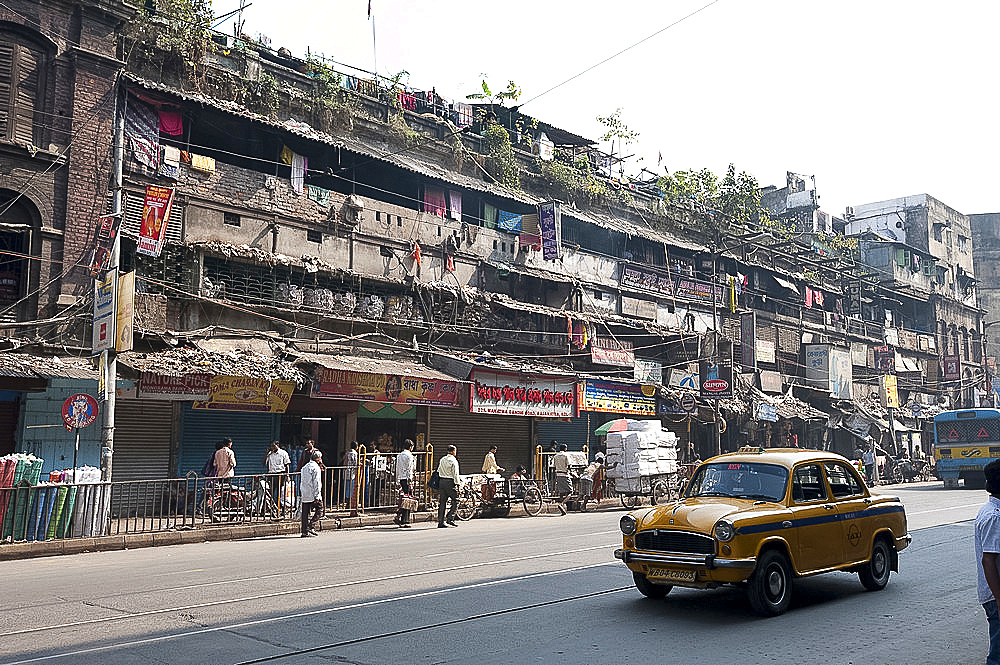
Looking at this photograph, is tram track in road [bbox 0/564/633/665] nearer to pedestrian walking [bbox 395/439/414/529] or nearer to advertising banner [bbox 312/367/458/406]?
pedestrian walking [bbox 395/439/414/529]

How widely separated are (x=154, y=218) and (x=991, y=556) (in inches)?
767

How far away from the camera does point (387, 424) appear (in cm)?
2709

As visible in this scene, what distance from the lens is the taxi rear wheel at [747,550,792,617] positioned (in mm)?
8062

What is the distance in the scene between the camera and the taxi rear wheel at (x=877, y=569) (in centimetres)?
959

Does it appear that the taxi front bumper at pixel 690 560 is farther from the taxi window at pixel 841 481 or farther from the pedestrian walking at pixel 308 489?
the pedestrian walking at pixel 308 489

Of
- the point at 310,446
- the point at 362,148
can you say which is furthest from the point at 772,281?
the point at 310,446

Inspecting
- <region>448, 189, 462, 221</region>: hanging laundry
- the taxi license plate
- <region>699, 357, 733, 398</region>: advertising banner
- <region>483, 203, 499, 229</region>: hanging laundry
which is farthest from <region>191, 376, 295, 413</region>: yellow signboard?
<region>699, 357, 733, 398</region>: advertising banner

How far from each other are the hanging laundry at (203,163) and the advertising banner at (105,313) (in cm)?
722

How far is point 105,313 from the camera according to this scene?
17.3m

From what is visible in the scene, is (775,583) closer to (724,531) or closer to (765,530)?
(765,530)

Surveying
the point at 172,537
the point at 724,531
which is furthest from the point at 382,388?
the point at 724,531

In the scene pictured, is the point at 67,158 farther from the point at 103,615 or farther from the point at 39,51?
the point at 103,615

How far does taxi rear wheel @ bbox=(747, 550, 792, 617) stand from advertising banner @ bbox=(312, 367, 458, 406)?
52.2 feet

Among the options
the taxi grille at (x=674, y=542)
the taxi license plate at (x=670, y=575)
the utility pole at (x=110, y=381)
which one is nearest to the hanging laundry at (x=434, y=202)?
the utility pole at (x=110, y=381)
